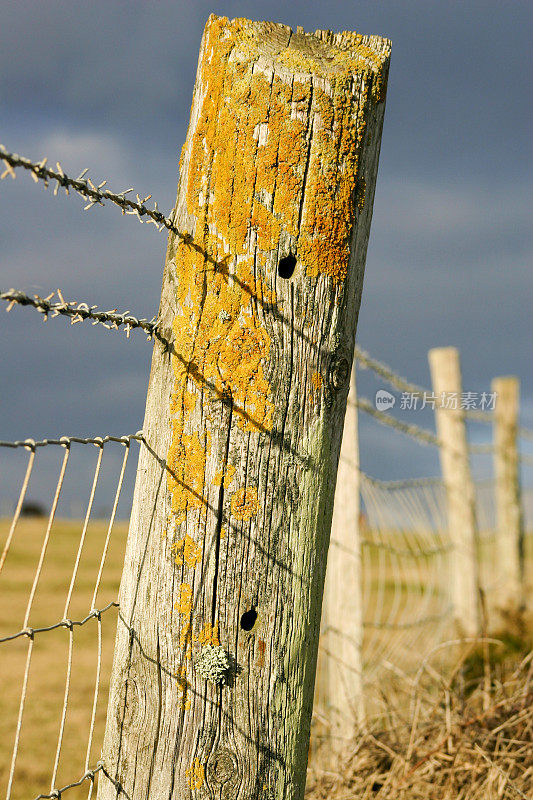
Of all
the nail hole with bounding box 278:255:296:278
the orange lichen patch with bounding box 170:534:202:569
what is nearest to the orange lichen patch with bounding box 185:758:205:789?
the orange lichen patch with bounding box 170:534:202:569

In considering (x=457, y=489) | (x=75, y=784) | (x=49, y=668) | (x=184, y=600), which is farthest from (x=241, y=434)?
(x=457, y=489)

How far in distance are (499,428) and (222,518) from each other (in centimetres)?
714

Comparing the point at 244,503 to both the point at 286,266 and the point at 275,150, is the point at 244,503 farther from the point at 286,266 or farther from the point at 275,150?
the point at 275,150

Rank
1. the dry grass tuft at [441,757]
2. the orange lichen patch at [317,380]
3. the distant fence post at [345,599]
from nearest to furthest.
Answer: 1. the orange lichen patch at [317,380]
2. the dry grass tuft at [441,757]
3. the distant fence post at [345,599]

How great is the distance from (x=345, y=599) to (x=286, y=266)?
8.05 feet

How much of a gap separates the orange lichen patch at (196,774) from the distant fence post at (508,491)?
6.87 metres

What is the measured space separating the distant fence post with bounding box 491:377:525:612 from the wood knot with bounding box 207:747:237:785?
6.83 m

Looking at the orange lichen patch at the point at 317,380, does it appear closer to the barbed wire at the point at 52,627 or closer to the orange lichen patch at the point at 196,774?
the barbed wire at the point at 52,627

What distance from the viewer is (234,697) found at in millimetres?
1627

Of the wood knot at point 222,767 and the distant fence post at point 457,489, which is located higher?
the distant fence post at point 457,489

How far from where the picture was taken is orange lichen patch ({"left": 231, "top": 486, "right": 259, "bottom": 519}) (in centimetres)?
163

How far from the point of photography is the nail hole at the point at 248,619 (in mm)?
1638

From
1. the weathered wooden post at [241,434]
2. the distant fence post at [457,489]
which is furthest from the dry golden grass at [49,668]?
the distant fence post at [457,489]

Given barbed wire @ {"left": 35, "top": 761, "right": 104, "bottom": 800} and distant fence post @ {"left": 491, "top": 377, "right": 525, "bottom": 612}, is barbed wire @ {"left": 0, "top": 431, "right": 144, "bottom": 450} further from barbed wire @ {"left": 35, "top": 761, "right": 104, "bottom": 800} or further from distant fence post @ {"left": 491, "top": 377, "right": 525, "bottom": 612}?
distant fence post @ {"left": 491, "top": 377, "right": 525, "bottom": 612}
